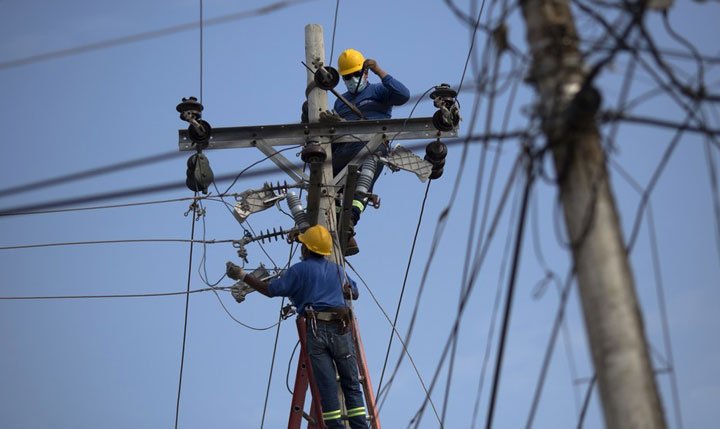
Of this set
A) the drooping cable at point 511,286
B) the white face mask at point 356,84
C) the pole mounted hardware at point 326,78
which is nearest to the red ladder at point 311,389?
the pole mounted hardware at point 326,78

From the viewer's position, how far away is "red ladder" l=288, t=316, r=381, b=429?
10562 mm

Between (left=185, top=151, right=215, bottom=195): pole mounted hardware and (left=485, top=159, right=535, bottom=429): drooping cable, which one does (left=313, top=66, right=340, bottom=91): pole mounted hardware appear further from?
(left=485, top=159, right=535, bottom=429): drooping cable

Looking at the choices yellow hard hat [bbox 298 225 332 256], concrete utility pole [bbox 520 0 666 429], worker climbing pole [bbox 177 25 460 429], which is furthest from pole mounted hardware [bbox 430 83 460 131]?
concrete utility pole [bbox 520 0 666 429]

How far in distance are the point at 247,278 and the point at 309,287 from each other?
675mm

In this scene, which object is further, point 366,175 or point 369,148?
point 366,175

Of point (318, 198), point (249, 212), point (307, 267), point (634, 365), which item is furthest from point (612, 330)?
point (249, 212)

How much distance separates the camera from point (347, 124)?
11.8 m

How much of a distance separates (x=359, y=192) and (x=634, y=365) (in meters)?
6.65

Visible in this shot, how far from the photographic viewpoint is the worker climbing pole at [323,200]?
1059 centimetres

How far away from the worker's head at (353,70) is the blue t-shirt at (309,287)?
2657mm

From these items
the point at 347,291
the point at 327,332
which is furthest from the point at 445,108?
the point at 327,332

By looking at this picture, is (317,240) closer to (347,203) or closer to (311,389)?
(347,203)

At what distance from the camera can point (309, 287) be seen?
10.6m

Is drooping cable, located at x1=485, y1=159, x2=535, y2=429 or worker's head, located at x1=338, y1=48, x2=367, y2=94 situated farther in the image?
worker's head, located at x1=338, y1=48, x2=367, y2=94
